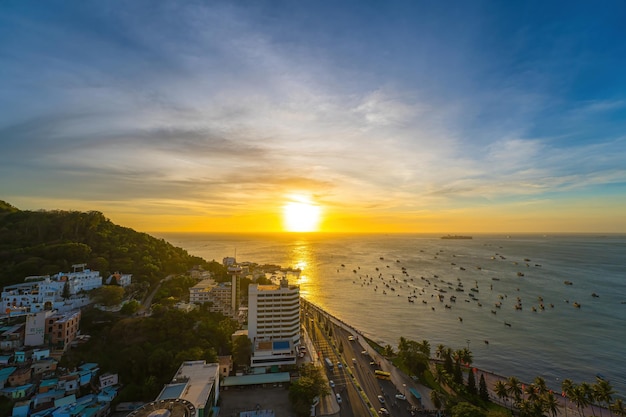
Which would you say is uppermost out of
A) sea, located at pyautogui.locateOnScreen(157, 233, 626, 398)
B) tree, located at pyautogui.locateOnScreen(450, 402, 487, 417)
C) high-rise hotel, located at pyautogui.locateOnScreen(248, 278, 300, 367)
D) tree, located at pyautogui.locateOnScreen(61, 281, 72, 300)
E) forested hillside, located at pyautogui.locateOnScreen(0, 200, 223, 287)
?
forested hillside, located at pyautogui.locateOnScreen(0, 200, 223, 287)

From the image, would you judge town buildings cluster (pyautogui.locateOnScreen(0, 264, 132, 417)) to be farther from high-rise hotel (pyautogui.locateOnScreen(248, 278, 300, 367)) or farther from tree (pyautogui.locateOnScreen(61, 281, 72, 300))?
high-rise hotel (pyautogui.locateOnScreen(248, 278, 300, 367))

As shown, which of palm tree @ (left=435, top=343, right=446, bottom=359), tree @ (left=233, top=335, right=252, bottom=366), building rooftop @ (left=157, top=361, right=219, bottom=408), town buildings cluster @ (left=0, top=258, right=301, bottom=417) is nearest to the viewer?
building rooftop @ (left=157, top=361, right=219, bottom=408)

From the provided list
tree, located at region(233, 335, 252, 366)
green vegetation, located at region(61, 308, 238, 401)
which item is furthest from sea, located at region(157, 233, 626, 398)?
green vegetation, located at region(61, 308, 238, 401)

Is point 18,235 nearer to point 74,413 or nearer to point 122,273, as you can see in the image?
point 122,273

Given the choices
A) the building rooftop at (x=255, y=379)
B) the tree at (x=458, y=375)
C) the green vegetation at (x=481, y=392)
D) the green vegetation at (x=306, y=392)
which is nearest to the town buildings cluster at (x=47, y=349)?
the building rooftop at (x=255, y=379)

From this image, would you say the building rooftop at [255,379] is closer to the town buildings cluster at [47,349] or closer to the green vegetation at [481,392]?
the town buildings cluster at [47,349]

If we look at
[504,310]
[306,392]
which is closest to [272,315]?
[306,392]

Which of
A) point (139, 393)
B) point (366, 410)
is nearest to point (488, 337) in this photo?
point (366, 410)
